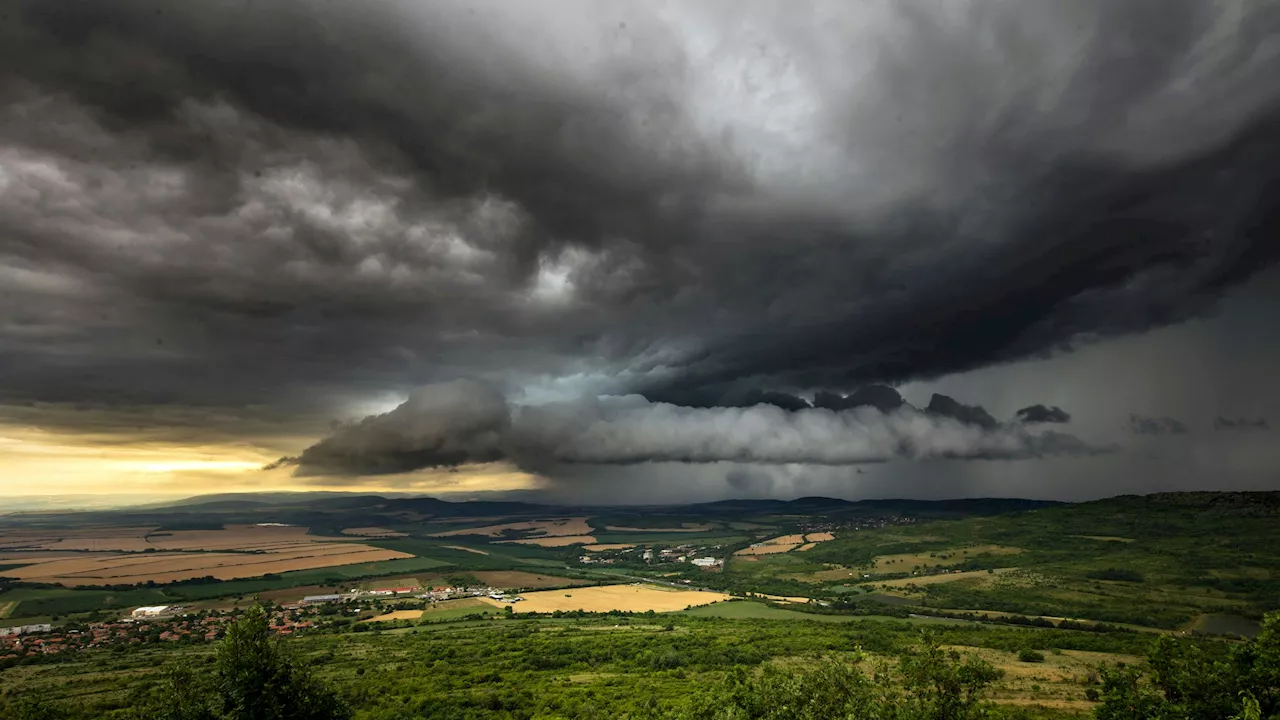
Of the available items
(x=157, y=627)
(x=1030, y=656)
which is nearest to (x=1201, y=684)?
(x=1030, y=656)

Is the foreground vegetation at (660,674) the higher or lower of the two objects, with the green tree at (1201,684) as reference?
lower

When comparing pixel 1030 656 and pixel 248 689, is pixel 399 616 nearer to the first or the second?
pixel 248 689

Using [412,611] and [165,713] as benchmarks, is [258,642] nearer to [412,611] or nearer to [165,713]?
[165,713]

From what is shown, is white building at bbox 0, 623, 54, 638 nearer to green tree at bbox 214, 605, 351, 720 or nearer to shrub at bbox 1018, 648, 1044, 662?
green tree at bbox 214, 605, 351, 720

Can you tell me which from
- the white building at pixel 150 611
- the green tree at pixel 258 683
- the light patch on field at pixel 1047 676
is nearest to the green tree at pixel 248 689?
the green tree at pixel 258 683

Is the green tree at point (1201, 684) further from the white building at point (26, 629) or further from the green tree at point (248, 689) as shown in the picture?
the white building at point (26, 629)

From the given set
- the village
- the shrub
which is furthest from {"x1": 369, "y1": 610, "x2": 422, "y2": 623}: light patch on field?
the shrub

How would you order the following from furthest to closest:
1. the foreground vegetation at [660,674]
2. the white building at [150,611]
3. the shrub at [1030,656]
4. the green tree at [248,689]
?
the white building at [150,611]
the shrub at [1030,656]
the foreground vegetation at [660,674]
the green tree at [248,689]
